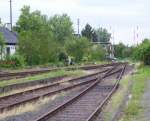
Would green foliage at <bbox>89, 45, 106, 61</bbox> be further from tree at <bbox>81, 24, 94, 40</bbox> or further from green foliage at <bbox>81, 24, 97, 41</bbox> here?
tree at <bbox>81, 24, 94, 40</bbox>

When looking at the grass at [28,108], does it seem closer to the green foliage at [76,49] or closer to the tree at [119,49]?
the green foliage at [76,49]

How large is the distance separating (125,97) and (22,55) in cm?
3970

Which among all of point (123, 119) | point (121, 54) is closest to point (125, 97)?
→ point (123, 119)

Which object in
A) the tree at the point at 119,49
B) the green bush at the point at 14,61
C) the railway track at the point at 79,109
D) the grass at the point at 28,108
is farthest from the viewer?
the tree at the point at 119,49

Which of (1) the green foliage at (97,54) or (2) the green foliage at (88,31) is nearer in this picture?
(1) the green foliage at (97,54)

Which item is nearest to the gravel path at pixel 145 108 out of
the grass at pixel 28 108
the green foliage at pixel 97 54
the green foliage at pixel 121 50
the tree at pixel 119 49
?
the grass at pixel 28 108

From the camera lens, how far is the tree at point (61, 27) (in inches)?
4955

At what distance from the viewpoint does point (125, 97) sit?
2286cm

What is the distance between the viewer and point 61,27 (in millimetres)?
128250

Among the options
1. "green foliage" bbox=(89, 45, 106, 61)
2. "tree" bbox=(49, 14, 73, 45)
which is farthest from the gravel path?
"tree" bbox=(49, 14, 73, 45)

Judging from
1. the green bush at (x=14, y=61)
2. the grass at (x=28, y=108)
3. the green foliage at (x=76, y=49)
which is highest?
the green foliage at (x=76, y=49)

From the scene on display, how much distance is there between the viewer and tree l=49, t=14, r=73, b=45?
126 m

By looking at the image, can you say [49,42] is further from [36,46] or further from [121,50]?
[121,50]

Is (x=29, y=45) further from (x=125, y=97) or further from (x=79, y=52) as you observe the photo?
(x=125, y=97)
